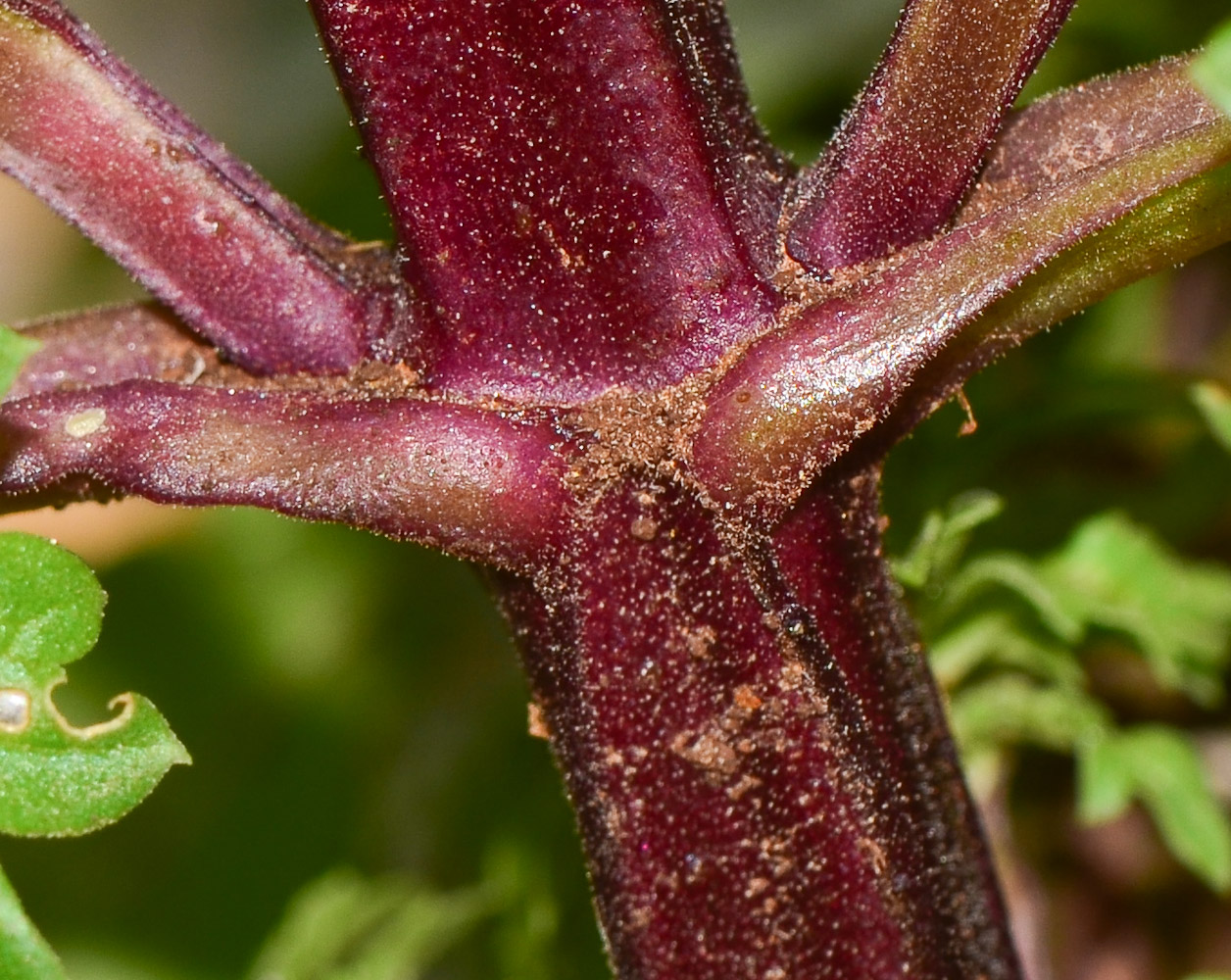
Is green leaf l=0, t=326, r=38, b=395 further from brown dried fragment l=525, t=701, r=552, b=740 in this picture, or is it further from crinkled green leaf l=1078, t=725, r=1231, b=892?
crinkled green leaf l=1078, t=725, r=1231, b=892

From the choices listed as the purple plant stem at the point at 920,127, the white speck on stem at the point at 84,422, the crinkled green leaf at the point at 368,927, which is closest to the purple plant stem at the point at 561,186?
the purple plant stem at the point at 920,127

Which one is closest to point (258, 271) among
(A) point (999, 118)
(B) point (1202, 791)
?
(A) point (999, 118)

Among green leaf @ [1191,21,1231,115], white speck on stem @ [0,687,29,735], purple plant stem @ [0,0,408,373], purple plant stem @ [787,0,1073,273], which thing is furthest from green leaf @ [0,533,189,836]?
green leaf @ [1191,21,1231,115]

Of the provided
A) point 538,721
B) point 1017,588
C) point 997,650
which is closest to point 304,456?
point 538,721

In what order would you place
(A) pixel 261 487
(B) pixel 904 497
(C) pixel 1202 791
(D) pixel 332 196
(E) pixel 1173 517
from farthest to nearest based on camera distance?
(D) pixel 332 196 < (E) pixel 1173 517 < (B) pixel 904 497 < (C) pixel 1202 791 < (A) pixel 261 487

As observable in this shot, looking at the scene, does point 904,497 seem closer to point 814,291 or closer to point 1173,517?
point 1173,517

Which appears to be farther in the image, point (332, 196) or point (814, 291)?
point (332, 196)
